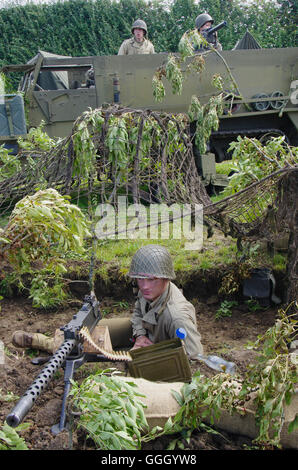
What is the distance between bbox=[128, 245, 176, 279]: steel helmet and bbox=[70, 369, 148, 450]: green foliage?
3.52 ft

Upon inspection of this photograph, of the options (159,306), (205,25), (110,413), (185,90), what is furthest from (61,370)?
(205,25)

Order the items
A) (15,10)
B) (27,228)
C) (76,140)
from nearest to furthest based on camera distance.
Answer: (27,228)
(76,140)
(15,10)

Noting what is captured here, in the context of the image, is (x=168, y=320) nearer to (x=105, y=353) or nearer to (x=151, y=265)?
(x=151, y=265)

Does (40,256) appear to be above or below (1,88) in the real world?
below

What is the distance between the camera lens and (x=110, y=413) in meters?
2.12

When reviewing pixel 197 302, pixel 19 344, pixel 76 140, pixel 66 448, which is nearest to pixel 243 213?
pixel 197 302

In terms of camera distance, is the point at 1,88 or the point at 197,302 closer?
the point at 197,302

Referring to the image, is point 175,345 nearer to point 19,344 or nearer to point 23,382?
point 23,382

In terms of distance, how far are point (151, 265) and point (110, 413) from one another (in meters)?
1.28

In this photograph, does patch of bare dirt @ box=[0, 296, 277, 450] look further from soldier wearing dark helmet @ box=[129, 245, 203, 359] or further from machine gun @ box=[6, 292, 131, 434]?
soldier wearing dark helmet @ box=[129, 245, 203, 359]

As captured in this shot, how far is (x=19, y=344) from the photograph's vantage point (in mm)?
3812

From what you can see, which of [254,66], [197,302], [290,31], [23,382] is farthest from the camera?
[290,31]

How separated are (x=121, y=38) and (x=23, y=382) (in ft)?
49.7
